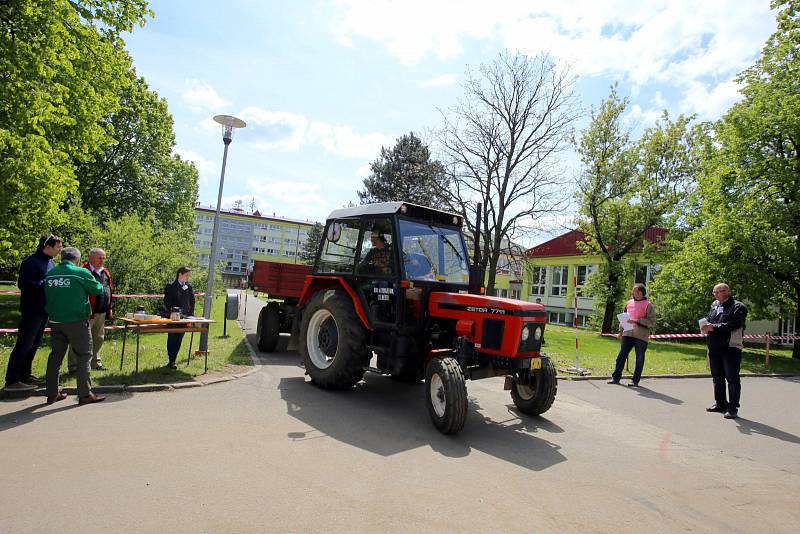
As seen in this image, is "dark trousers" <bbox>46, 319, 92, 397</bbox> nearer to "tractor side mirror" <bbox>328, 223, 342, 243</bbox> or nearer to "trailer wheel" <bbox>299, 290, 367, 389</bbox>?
"trailer wheel" <bbox>299, 290, 367, 389</bbox>

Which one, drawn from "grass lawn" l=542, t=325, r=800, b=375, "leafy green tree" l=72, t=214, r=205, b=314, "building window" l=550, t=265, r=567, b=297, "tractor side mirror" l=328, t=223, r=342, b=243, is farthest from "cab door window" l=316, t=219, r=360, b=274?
"building window" l=550, t=265, r=567, b=297

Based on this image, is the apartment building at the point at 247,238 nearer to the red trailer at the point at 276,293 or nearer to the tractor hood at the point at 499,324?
the red trailer at the point at 276,293

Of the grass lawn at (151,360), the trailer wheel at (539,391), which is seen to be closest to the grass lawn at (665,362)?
the trailer wheel at (539,391)

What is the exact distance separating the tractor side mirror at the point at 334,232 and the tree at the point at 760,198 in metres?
14.8

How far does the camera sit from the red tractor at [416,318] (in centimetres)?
529

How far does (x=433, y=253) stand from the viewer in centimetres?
643

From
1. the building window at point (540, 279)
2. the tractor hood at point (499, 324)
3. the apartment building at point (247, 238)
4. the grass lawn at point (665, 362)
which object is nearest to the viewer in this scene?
the tractor hood at point (499, 324)

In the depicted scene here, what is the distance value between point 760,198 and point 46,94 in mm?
21145

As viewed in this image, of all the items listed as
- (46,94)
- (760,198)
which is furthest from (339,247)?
(760,198)

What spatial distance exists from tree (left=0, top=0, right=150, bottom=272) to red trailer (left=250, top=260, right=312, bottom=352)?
549 centimetres

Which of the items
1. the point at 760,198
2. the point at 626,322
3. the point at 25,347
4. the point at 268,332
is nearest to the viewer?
the point at 25,347

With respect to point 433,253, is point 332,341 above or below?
below

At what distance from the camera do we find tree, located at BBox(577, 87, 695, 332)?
24.0m

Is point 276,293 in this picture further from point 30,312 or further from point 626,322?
point 626,322
